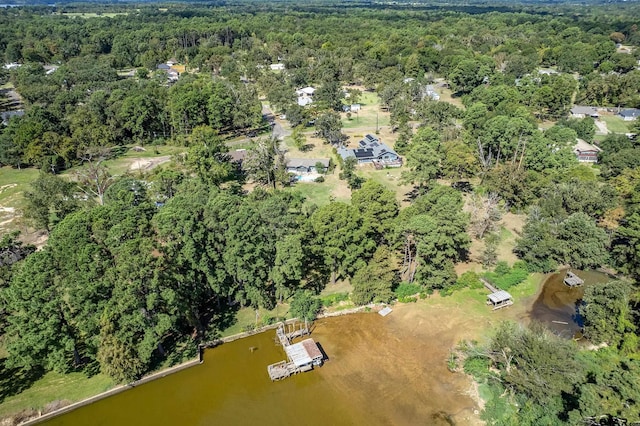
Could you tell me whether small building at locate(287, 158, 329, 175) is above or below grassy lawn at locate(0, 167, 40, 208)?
above

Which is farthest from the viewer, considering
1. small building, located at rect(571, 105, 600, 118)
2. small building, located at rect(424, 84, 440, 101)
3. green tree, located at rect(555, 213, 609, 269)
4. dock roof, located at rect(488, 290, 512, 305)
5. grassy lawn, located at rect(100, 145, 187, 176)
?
small building, located at rect(424, 84, 440, 101)

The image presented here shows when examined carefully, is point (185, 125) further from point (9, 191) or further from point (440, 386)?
point (440, 386)

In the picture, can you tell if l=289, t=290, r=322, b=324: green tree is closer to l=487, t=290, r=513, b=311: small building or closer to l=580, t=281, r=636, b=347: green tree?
l=487, t=290, r=513, b=311: small building

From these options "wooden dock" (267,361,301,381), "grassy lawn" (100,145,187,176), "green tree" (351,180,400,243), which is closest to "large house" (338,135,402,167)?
"green tree" (351,180,400,243)

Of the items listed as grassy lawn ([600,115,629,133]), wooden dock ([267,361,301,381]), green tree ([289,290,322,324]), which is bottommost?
wooden dock ([267,361,301,381])

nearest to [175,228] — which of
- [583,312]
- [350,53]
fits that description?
[583,312]

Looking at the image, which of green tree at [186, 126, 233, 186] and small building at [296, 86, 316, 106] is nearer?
green tree at [186, 126, 233, 186]

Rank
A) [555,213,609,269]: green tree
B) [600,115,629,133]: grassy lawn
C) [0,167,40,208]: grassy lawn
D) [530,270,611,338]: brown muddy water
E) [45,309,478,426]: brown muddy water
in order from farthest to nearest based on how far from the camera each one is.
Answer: [600,115,629,133]: grassy lawn, [0,167,40,208]: grassy lawn, [555,213,609,269]: green tree, [530,270,611,338]: brown muddy water, [45,309,478,426]: brown muddy water

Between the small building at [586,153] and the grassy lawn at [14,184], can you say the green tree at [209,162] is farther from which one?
the small building at [586,153]
